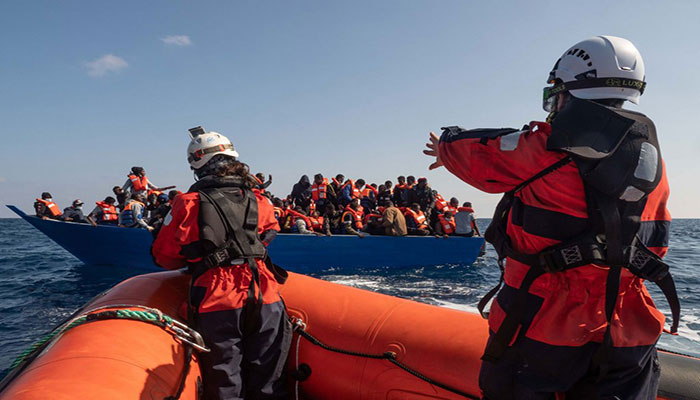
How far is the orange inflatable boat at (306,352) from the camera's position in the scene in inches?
69.3

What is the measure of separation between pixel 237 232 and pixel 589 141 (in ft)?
5.48

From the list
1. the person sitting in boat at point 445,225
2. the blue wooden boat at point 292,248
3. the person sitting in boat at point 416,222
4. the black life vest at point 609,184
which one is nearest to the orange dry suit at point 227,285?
the black life vest at point 609,184

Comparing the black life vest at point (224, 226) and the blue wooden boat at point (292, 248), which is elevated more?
the black life vest at point (224, 226)

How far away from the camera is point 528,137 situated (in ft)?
4.22

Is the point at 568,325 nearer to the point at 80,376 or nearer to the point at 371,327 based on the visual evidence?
the point at 371,327

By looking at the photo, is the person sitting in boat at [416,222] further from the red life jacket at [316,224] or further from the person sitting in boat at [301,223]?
the person sitting in boat at [301,223]

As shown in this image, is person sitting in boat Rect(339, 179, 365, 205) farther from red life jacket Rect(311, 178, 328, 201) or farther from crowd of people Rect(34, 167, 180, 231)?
crowd of people Rect(34, 167, 180, 231)

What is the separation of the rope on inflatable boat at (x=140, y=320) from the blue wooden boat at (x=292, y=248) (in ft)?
24.9

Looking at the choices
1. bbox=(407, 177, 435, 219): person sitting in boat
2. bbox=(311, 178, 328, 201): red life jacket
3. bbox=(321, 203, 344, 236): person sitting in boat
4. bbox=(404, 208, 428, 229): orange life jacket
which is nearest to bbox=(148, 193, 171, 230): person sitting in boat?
bbox=(321, 203, 344, 236): person sitting in boat

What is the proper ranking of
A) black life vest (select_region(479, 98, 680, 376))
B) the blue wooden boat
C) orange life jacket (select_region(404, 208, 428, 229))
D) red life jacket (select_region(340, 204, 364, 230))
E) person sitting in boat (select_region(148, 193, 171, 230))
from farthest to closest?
orange life jacket (select_region(404, 208, 428, 229))
red life jacket (select_region(340, 204, 364, 230))
the blue wooden boat
person sitting in boat (select_region(148, 193, 171, 230))
black life vest (select_region(479, 98, 680, 376))

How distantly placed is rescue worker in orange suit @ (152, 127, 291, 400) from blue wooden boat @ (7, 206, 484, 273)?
7.55 metres

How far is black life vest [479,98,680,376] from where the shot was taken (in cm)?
118

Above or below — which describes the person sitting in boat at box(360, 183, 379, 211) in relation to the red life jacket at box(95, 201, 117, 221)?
above

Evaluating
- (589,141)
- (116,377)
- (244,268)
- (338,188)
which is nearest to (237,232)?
(244,268)
